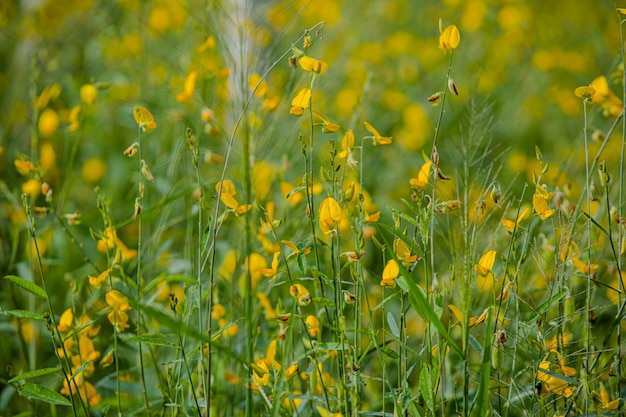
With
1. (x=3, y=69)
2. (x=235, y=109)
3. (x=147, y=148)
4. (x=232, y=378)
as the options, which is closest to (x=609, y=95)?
(x=235, y=109)

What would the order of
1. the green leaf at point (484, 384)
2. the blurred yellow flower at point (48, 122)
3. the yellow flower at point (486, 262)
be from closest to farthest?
the green leaf at point (484, 384), the yellow flower at point (486, 262), the blurred yellow flower at point (48, 122)

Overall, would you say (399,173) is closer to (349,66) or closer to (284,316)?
(349,66)

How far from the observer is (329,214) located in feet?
3.25

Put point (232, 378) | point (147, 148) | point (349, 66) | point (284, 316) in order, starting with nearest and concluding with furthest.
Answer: point (284, 316) < point (232, 378) < point (147, 148) < point (349, 66)

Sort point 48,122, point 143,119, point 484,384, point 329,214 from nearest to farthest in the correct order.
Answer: point 484,384
point 329,214
point 143,119
point 48,122

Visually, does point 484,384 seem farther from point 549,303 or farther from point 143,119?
point 143,119

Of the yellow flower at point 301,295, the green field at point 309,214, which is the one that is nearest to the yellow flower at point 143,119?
the green field at point 309,214

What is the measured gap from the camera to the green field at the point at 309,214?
39.2 inches

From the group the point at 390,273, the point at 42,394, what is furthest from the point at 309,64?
the point at 42,394

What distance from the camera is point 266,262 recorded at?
4.68 feet

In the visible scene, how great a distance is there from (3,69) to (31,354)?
5.68 ft

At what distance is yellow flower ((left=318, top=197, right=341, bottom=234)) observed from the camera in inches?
38.4

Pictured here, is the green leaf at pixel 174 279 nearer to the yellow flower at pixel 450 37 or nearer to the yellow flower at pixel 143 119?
the yellow flower at pixel 143 119

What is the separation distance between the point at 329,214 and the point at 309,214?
0.04m
